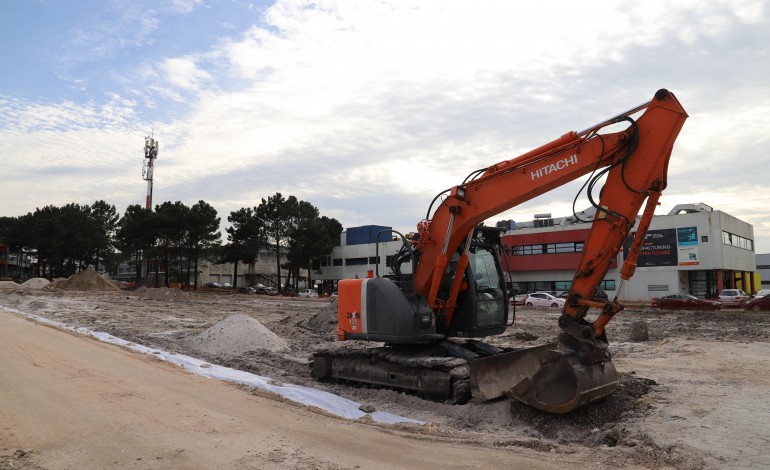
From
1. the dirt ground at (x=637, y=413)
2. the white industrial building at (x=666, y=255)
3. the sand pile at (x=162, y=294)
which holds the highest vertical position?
the white industrial building at (x=666, y=255)

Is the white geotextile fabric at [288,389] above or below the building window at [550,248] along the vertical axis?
below

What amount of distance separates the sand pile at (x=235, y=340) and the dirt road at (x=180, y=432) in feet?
13.9

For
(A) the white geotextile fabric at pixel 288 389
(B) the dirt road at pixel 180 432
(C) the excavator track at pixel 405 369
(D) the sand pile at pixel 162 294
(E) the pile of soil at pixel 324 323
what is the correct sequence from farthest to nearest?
(D) the sand pile at pixel 162 294
(E) the pile of soil at pixel 324 323
(C) the excavator track at pixel 405 369
(A) the white geotextile fabric at pixel 288 389
(B) the dirt road at pixel 180 432

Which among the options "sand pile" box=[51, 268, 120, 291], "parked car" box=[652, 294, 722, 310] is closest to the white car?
"parked car" box=[652, 294, 722, 310]

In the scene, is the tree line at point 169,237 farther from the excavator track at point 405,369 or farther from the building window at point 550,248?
the excavator track at point 405,369

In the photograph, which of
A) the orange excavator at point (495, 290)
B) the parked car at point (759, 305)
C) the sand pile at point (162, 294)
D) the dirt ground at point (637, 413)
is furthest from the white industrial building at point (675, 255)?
the orange excavator at point (495, 290)

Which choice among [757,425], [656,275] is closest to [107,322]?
[757,425]

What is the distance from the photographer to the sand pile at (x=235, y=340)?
13820 mm

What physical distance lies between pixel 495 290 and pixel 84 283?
2304 inches

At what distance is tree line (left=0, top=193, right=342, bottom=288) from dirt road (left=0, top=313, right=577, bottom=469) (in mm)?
56079

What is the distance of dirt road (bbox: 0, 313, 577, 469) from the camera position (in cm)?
539

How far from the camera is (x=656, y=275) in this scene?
4897 cm

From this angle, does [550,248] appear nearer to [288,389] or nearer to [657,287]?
[657,287]

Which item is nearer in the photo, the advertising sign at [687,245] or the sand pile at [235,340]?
the sand pile at [235,340]
